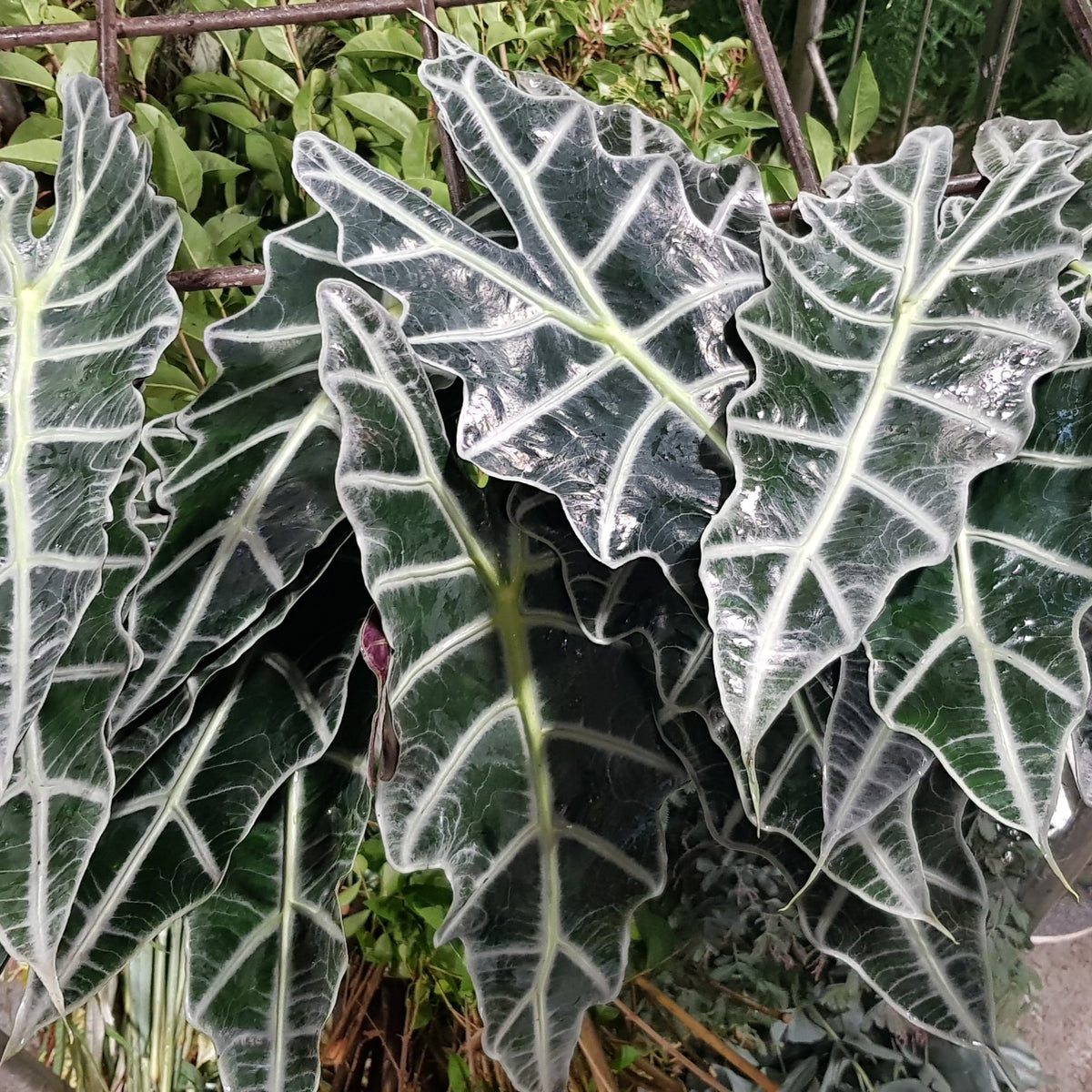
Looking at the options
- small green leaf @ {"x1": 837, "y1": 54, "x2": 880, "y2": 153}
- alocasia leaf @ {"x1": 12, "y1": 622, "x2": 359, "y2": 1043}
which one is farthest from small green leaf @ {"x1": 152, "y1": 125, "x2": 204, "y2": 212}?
small green leaf @ {"x1": 837, "y1": 54, "x2": 880, "y2": 153}

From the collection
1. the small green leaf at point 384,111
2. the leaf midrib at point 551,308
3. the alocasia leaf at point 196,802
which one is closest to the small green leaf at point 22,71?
the small green leaf at point 384,111

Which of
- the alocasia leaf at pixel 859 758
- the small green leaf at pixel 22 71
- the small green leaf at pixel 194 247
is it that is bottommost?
the alocasia leaf at pixel 859 758

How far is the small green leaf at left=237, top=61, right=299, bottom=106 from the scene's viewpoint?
3.45 ft

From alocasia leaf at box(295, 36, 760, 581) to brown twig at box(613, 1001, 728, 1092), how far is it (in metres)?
0.63

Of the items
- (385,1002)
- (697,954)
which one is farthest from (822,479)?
(385,1002)

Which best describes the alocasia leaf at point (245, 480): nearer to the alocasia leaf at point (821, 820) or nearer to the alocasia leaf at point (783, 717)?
the alocasia leaf at point (783, 717)

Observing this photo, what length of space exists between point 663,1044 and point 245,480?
0.72 meters

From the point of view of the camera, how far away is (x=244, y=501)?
1.60 ft

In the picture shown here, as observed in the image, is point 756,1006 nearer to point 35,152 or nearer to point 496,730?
point 496,730

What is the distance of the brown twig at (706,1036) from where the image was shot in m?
0.77

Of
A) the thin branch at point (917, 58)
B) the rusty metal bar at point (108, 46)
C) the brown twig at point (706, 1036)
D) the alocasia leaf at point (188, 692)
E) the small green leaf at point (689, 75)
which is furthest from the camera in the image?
the small green leaf at point (689, 75)

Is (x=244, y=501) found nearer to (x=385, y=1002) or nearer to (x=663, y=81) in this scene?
(x=385, y=1002)

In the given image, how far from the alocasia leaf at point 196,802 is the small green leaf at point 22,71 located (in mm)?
834

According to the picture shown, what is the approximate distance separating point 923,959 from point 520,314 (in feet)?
1.55
